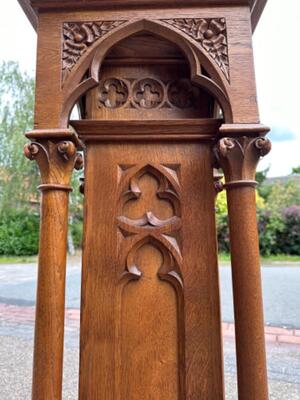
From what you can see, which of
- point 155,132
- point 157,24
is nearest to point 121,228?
point 155,132

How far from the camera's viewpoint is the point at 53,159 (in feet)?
2.49

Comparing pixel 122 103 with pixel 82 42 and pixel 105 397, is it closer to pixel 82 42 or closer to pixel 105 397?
pixel 82 42

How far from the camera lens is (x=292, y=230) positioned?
35.0ft

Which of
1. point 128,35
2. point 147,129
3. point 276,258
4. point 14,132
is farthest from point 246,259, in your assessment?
point 14,132

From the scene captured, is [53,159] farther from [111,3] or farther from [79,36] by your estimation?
[111,3]

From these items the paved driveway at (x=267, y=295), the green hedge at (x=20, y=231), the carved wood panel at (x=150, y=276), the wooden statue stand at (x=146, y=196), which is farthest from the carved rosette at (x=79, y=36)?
the green hedge at (x=20, y=231)

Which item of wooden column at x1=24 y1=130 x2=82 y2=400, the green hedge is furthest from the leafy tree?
wooden column at x1=24 y1=130 x2=82 y2=400

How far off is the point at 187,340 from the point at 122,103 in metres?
0.67

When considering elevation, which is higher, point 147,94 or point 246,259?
point 147,94

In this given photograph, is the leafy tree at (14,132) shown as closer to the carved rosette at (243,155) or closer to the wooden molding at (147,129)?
the wooden molding at (147,129)

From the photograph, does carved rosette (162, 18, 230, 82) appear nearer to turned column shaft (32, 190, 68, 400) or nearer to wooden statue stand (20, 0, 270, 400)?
wooden statue stand (20, 0, 270, 400)

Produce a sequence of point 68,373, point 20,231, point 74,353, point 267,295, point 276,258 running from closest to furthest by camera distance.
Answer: point 68,373
point 74,353
point 267,295
point 276,258
point 20,231

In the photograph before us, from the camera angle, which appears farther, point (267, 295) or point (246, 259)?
point (267, 295)

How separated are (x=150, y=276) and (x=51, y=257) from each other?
0.86 ft
